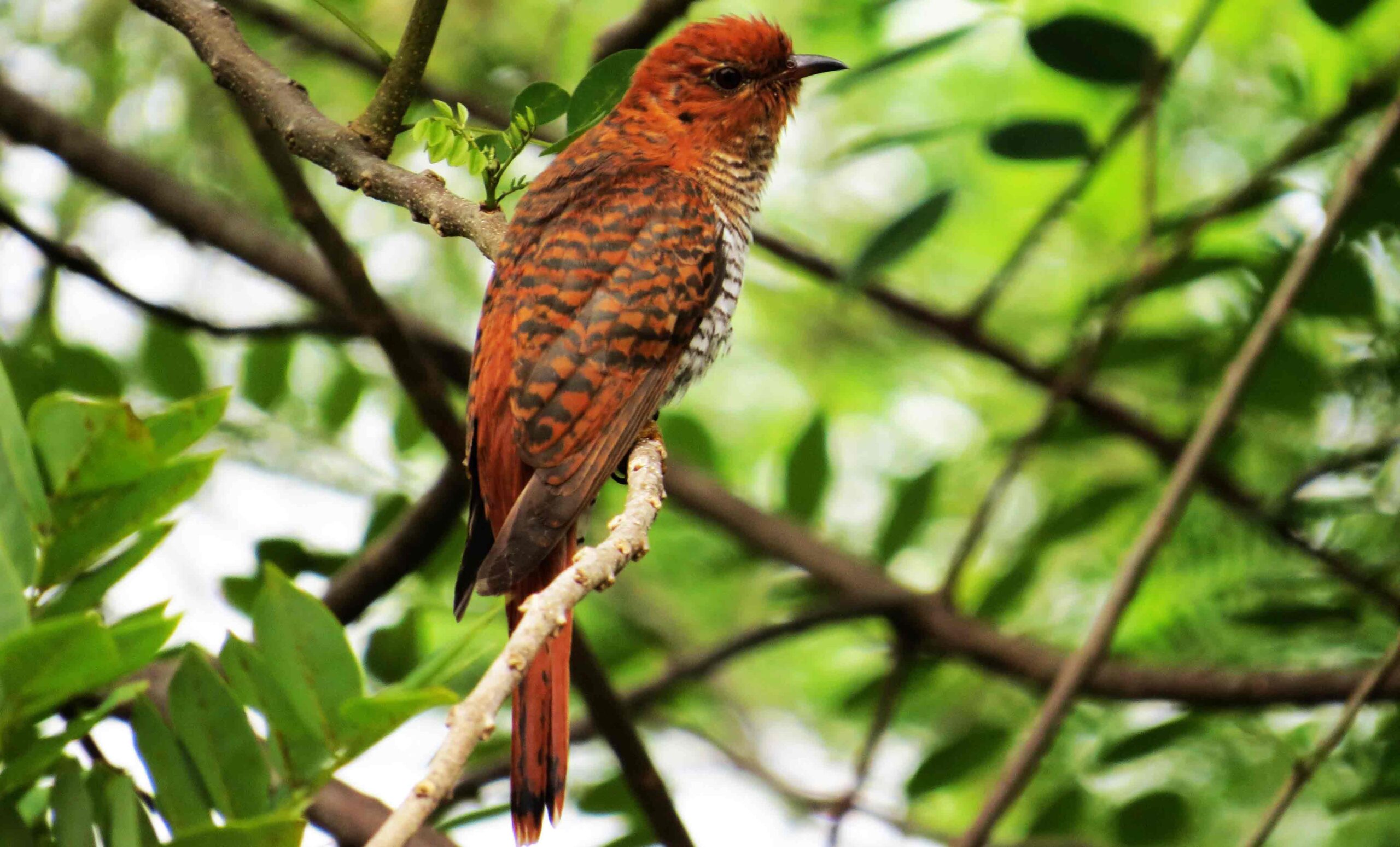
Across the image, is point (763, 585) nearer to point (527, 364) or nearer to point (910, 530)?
point (910, 530)

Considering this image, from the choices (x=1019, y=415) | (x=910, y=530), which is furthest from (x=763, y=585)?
(x=1019, y=415)

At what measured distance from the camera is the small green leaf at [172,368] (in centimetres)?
314

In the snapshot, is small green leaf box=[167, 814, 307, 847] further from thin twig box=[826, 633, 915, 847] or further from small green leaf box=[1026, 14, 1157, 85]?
small green leaf box=[1026, 14, 1157, 85]

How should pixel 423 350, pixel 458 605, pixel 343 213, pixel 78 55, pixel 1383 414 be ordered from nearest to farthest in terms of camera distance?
pixel 458 605
pixel 1383 414
pixel 423 350
pixel 78 55
pixel 343 213

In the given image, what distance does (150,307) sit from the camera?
10.1 feet

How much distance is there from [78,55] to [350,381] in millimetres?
1902

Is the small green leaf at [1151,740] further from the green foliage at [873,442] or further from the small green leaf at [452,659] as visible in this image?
the small green leaf at [452,659]

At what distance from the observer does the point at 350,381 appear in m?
3.23

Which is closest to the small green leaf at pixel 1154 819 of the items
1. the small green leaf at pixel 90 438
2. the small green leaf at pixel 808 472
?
the small green leaf at pixel 808 472

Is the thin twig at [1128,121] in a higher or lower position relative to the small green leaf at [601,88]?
higher

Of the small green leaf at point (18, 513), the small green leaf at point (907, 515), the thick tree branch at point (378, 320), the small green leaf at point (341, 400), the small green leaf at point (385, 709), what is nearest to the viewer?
the small green leaf at point (385, 709)

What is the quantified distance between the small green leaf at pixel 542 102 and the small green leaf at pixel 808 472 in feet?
5.15

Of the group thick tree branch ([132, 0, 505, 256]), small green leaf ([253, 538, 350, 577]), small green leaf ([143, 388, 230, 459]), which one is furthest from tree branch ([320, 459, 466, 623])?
small green leaf ([143, 388, 230, 459])

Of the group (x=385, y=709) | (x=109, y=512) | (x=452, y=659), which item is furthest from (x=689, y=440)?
(x=385, y=709)
